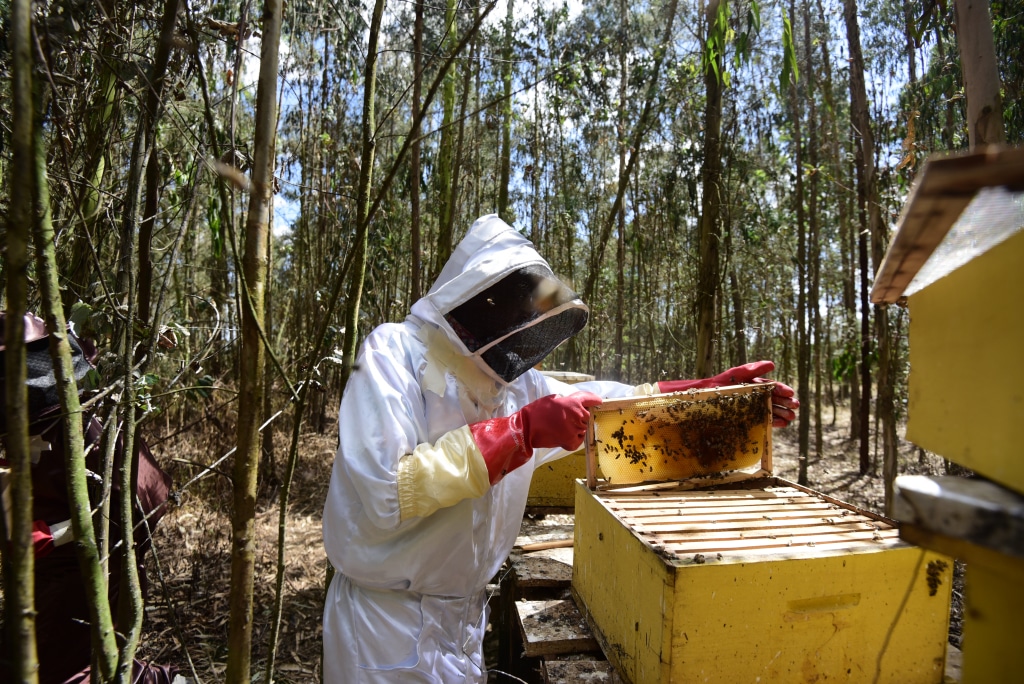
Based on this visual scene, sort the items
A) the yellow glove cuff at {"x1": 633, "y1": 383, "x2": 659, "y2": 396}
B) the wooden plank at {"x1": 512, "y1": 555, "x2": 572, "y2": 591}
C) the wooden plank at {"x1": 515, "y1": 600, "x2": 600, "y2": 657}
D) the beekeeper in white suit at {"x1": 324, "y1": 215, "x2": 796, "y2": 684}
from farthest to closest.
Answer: the yellow glove cuff at {"x1": 633, "y1": 383, "x2": 659, "y2": 396}
the wooden plank at {"x1": 512, "y1": 555, "x2": 572, "y2": 591}
the wooden plank at {"x1": 515, "y1": 600, "x2": 600, "y2": 657}
the beekeeper in white suit at {"x1": 324, "y1": 215, "x2": 796, "y2": 684}

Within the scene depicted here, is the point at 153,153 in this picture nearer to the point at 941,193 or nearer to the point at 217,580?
the point at 941,193

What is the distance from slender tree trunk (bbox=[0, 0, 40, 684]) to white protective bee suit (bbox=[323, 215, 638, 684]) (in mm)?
882

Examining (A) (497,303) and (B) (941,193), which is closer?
(B) (941,193)

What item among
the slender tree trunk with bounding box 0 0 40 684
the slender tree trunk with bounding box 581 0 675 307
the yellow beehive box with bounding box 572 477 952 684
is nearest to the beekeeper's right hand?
the yellow beehive box with bounding box 572 477 952 684

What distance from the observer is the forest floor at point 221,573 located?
3.33 metres

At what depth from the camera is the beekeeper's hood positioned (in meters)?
1.83

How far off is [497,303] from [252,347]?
2.71 feet

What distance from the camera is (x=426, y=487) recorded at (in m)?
1.60

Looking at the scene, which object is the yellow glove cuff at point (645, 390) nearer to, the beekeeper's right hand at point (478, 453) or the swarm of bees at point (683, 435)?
the swarm of bees at point (683, 435)

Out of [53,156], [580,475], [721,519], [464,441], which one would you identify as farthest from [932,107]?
[53,156]

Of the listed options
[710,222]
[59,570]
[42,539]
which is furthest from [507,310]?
[710,222]

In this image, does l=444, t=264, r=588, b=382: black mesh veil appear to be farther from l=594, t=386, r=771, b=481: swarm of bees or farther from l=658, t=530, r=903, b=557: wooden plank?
l=658, t=530, r=903, b=557: wooden plank

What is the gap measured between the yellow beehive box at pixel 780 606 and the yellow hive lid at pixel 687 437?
529 mm

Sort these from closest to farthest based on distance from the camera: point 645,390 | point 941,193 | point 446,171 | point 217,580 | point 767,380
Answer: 1. point 941,193
2. point 767,380
3. point 645,390
4. point 217,580
5. point 446,171
